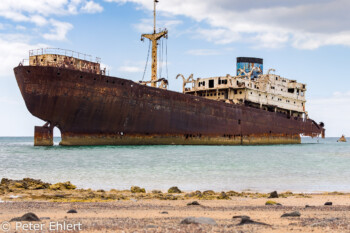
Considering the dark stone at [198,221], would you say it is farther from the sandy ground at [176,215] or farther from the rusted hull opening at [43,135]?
the rusted hull opening at [43,135]

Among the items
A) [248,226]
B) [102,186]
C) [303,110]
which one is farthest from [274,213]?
[303,110]

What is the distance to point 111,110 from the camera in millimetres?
22938

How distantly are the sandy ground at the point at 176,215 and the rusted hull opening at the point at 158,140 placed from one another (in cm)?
1666

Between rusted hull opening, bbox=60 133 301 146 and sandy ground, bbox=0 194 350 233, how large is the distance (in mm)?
16656

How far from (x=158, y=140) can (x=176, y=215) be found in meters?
21.1

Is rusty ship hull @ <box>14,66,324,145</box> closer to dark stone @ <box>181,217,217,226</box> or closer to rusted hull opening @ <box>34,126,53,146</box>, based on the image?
rusted hull opening @ <box>34,126,53,146</box>

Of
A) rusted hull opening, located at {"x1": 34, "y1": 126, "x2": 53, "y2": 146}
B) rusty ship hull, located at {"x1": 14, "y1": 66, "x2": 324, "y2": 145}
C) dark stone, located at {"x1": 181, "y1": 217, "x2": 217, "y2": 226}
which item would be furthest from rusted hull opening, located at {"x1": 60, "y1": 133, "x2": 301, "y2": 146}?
dark stone, located at {"x1": 181, "y1": 217, "x2": 217, "y2": 226}

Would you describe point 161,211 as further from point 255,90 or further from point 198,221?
point 255,90

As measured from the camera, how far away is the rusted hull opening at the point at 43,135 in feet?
76.5

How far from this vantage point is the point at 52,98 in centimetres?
2138

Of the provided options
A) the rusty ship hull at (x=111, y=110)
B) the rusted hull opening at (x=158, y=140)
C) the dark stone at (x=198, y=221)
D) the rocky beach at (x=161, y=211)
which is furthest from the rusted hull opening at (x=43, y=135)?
→ the dark stone at (x=198, y=221)

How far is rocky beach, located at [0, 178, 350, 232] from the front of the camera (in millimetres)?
3996

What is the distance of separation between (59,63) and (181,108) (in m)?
9.17

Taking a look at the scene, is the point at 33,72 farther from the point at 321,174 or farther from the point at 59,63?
the point at 321,174
